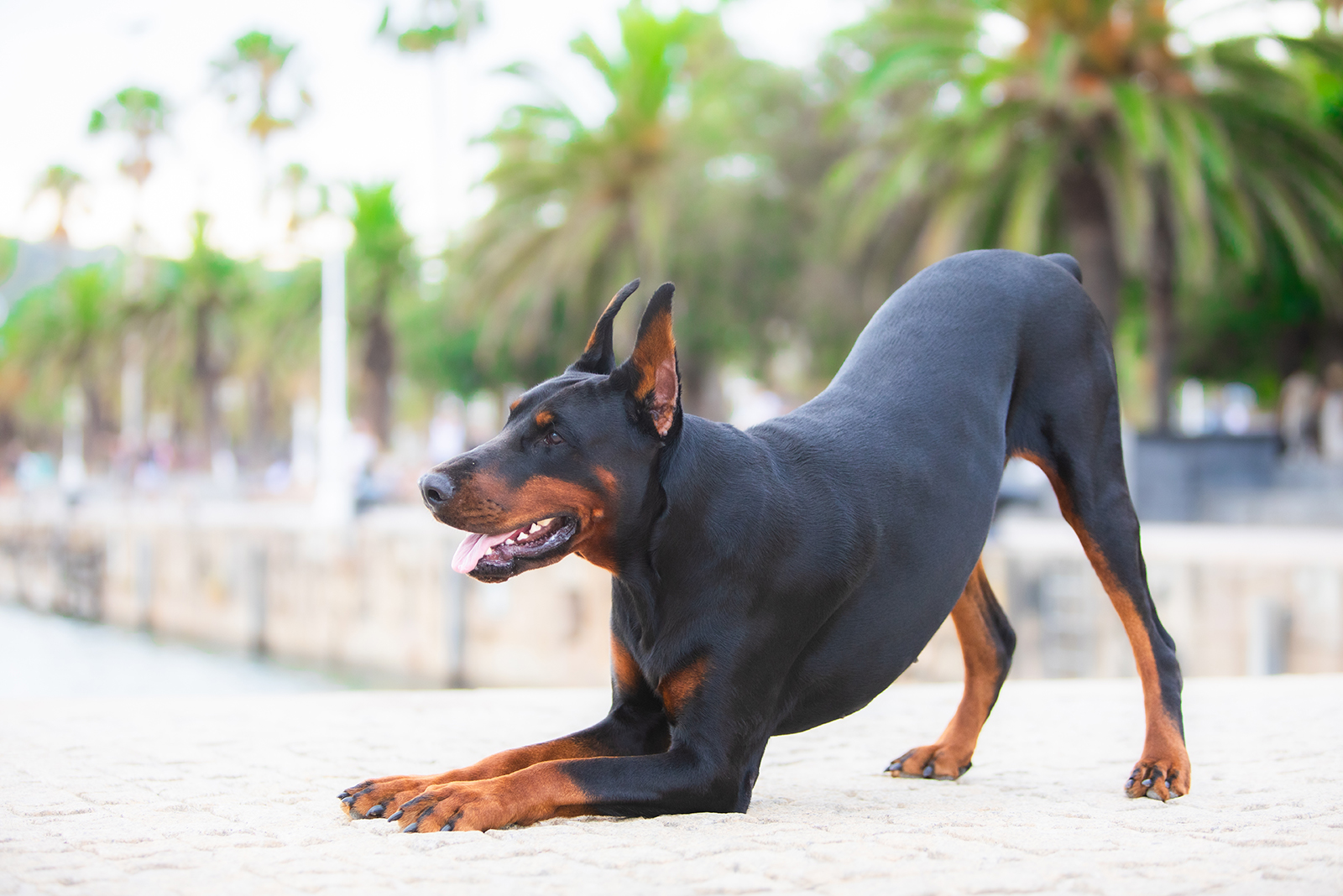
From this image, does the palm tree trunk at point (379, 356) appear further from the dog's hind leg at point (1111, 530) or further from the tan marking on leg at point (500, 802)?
the tan marking on leg at point (500, 802)

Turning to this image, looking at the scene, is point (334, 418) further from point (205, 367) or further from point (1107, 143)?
point (205, 367)

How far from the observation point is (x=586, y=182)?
2594 centimetres

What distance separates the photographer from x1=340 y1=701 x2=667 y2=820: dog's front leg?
3.81 metres

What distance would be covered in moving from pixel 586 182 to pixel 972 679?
22.0m

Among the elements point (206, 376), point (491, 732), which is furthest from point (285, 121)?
point (491, 732)

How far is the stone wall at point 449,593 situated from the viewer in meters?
11.6

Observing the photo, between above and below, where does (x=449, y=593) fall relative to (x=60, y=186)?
below

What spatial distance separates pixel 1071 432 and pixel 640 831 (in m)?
2.11

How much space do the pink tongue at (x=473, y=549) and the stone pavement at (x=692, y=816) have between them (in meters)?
0.71

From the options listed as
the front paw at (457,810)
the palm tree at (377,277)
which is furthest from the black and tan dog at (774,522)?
the palm tree at (377,277)

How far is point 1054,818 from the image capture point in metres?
3.96

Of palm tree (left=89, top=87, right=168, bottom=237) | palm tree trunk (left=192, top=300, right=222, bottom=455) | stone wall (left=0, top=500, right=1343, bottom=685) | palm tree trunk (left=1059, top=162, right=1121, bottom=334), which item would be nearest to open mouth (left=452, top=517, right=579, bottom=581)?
stone wall (left=0, top=500, right=1343, bottom=685)

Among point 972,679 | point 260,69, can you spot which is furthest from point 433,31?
point 972,679

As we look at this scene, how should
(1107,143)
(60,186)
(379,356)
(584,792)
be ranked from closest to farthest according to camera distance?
(584,792)
(1107,143)
(379,356)
(60,186)
